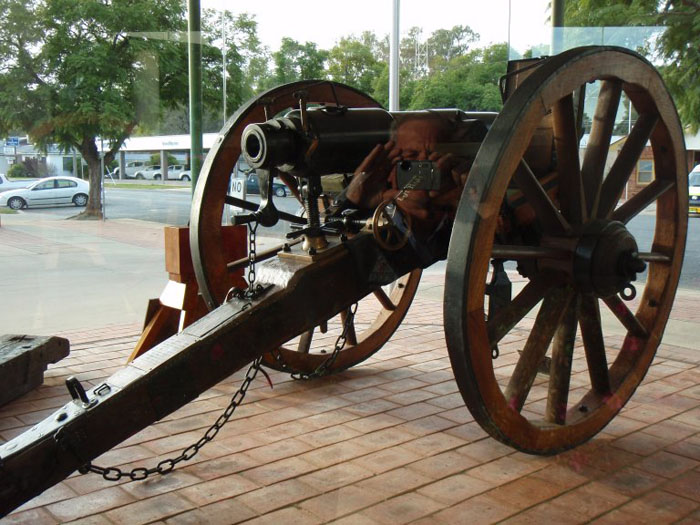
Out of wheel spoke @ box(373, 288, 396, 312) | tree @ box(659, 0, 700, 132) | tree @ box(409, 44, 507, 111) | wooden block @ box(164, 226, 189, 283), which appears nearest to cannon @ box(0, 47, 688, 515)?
wooden block @ box(164, 226, 189, 283)

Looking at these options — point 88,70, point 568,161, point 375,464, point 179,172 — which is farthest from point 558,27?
point 375,464

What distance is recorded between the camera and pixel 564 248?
2812mm

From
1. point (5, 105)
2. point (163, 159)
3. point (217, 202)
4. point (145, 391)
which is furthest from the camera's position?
point (163, 159)

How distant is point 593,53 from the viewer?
2578mm

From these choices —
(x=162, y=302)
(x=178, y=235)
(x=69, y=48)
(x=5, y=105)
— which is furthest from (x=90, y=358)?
(x=69, y=48)

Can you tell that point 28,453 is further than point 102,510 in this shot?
No

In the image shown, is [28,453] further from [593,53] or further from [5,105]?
[5,105]

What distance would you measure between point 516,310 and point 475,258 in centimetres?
58

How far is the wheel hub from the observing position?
2.77m

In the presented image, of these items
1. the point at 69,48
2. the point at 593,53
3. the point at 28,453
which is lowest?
the point at 28,453

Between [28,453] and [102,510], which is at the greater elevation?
[28,453]

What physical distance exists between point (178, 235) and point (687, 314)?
3.65m

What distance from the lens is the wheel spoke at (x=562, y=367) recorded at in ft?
9.52

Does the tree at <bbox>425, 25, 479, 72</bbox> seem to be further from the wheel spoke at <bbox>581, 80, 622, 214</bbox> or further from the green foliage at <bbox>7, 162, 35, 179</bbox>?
the green foliage at <bbox>7, 162, 35, 179</bbox>
